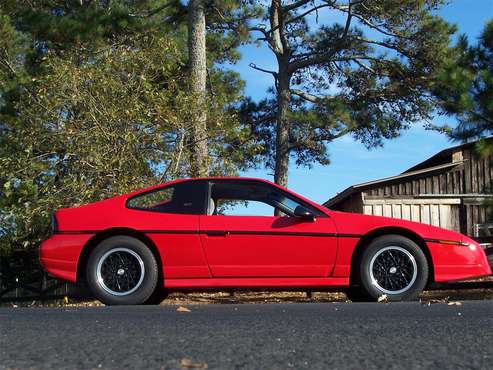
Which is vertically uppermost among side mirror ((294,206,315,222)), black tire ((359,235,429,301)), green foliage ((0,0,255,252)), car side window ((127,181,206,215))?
green foliage ((0,0,255,252))

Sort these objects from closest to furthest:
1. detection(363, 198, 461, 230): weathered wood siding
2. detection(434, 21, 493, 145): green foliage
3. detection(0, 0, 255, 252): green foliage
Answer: detection(0, 0, 255, 252): green foliage
detection(434, 21, 493, 145): green foliage
detection(363, 198, 461, 230): weathered wood siding

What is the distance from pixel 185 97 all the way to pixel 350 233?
7.75m

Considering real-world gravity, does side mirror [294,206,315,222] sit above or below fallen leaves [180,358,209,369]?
above

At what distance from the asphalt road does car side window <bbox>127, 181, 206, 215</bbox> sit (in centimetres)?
229

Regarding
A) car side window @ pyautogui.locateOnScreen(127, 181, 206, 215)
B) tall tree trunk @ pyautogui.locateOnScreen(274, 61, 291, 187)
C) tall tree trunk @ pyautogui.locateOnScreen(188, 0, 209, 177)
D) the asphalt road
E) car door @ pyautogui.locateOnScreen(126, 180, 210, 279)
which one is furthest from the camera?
tall tree trunk @ pyautogui.locateOnScreen(274, 61, 291, 187)

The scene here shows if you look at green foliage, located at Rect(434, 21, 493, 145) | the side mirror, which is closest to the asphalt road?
the side mirror

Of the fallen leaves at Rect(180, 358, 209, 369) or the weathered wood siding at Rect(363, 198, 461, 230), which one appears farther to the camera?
the weathered wood siding at Rect(363, 198, 461, 230)

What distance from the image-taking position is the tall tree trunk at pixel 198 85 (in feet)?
46.8

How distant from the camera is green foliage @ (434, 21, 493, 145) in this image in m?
15.8

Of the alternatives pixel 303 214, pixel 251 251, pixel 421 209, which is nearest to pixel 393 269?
pixel 303 214

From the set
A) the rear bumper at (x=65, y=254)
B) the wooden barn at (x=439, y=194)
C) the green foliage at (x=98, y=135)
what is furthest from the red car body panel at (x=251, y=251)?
the wooden barn at (x=439, y=194)

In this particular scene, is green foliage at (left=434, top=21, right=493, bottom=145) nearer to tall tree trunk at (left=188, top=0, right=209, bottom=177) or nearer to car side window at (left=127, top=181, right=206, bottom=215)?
tall tree trunk at (left=188, top=0, right=209, bottom=177)

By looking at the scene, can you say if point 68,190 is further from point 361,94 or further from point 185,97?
point 361,94

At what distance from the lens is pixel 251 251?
281 inches
